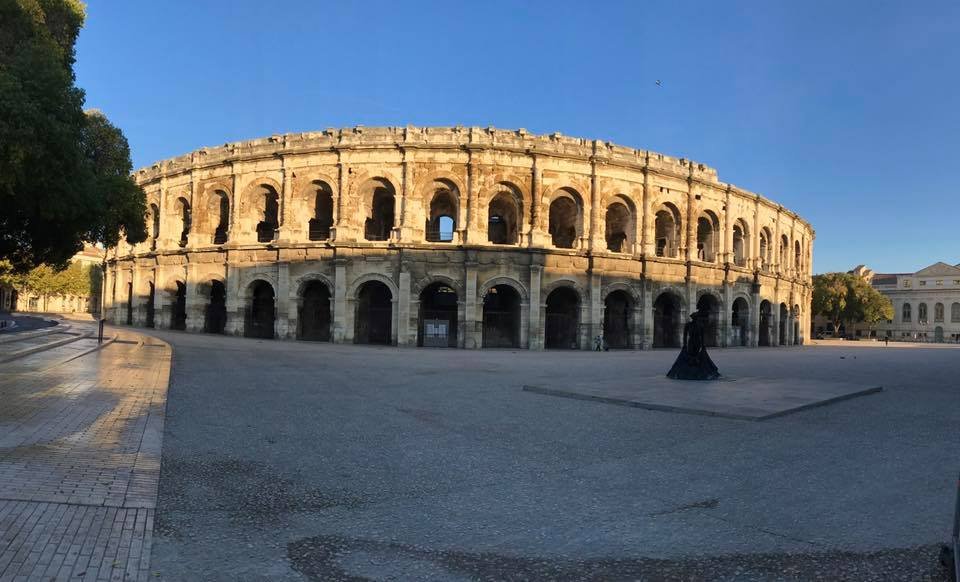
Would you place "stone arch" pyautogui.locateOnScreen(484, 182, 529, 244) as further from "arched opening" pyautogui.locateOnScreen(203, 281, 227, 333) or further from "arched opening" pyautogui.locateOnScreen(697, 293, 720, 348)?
"arched opening" pyautogui.locateOnScreen(203, 281, 227, 333)

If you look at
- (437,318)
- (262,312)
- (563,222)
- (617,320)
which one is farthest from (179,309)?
(617,320)

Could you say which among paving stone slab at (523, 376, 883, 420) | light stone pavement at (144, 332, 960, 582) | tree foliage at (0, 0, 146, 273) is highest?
tree foliage at (0, 0, 146, 273)

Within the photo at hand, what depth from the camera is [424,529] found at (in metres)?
4.08

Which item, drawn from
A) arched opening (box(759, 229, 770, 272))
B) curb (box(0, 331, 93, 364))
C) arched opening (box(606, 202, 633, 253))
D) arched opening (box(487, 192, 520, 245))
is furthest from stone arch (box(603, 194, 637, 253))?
curb (box(0, 331, 93, 364))

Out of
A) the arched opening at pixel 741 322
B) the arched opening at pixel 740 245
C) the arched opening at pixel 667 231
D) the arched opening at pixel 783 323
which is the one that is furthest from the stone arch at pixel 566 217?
the arched opening at pixel 783 323

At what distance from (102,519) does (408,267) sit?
24.2 meters

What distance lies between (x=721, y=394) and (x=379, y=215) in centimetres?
2489

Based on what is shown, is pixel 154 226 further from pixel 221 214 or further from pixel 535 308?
pixel 535 308

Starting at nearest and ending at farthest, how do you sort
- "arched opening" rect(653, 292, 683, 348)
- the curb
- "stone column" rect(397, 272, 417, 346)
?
the curb < "stone column" rect(397, 272, 417, 346) < "arched opening" rect(653, 292, 683, 348)

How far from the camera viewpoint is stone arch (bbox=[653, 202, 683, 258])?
32531mm

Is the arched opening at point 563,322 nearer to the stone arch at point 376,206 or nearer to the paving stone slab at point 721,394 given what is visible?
the stone arch at point 376,206

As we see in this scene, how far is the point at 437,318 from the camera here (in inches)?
1174

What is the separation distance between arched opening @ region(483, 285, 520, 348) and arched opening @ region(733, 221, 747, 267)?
627 inches

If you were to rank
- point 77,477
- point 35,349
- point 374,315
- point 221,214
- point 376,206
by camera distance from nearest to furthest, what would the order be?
1. point 77,477
2. point 35,349
3. point 374,315
4. point 376,206
5. point 221,214
